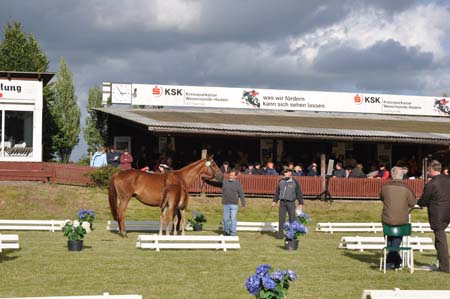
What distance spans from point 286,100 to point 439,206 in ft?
104

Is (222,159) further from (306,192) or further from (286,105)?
(286,105)

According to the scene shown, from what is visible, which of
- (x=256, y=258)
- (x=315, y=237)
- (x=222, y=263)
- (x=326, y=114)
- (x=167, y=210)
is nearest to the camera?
(x=222, y=263)

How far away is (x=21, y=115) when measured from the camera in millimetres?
31062

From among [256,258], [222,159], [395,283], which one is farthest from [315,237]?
[222,159]

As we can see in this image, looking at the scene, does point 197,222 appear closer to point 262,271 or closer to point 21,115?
point 21,115

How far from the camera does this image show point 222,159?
35.0m

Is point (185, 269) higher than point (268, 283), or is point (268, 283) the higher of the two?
point (268, 283)

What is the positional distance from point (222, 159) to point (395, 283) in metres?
22.9

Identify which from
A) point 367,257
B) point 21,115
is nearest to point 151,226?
point 367,257

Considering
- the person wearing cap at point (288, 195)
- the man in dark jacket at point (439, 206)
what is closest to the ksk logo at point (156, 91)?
the person wearing cap at point (288, 195)

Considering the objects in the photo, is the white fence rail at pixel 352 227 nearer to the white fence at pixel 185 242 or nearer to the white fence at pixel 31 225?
the white fence at pixel 185 242

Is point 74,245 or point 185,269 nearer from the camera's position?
point 185,269

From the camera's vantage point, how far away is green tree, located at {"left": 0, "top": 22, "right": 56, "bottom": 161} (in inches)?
1746

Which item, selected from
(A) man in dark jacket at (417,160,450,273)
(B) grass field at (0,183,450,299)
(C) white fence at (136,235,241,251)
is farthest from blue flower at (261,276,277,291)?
(C) white fence at (136,235,241,251)
